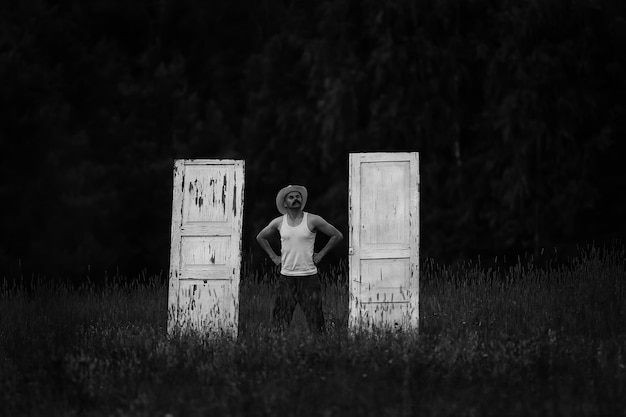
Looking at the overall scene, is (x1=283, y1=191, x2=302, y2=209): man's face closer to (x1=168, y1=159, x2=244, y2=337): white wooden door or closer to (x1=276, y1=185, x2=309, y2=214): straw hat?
(x1=276, y1=185, x2=309, y2=214): straw hat

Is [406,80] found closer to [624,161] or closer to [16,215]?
[624,161]

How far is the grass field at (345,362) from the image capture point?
762cm

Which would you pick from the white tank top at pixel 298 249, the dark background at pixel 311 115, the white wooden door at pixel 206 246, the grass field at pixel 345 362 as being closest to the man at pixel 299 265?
the white tank top at pixel 298 249

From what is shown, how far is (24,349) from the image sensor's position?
10.0 m

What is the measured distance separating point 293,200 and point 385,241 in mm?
1094

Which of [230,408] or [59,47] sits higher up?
[59,47]

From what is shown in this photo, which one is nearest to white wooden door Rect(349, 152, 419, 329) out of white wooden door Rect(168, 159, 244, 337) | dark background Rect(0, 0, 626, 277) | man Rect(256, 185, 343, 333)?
man Rect(256, 185, 343, 333)

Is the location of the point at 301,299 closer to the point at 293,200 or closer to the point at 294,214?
the point at 294,214

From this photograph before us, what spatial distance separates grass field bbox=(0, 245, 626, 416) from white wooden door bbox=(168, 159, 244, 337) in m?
0.36

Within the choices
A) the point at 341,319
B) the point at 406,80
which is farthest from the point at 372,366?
the point at 406,80

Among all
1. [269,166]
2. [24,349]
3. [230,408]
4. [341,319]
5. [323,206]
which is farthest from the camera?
[269,166]

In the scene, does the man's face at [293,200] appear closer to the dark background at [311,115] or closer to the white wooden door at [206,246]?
the white wooden door at [206,246]

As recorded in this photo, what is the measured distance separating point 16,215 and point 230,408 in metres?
17.6

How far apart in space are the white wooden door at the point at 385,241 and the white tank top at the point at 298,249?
0.50 meters
